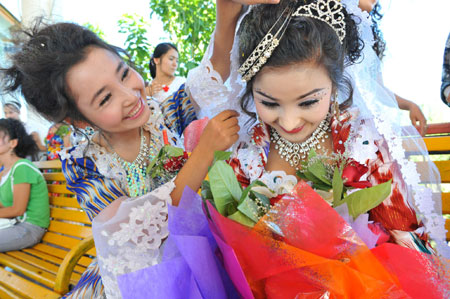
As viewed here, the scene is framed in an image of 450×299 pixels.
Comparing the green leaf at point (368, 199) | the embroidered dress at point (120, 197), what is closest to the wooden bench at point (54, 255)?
the embroidered dress at point (120, 197)

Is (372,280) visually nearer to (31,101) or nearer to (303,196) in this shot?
(303,196)

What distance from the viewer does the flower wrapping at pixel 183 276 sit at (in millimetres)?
493

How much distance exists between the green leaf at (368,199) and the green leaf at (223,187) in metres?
0.19

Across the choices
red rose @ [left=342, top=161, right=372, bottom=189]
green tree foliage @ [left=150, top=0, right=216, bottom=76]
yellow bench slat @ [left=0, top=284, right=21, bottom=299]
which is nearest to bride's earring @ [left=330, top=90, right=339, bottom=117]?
red rose @ [left=342, top=161, right=372, bottom=189]

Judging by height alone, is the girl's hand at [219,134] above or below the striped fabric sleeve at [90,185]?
above

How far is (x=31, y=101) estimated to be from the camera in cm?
137

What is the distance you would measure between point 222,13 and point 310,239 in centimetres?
80

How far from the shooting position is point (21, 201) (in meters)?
2.85

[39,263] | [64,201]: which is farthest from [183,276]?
[64,201]

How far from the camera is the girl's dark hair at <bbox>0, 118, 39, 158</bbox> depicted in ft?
10.8

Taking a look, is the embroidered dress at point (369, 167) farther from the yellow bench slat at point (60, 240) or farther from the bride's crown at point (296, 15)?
the yellow bench slat at point (60, 240)

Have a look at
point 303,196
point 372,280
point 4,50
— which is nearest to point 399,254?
point 372,280

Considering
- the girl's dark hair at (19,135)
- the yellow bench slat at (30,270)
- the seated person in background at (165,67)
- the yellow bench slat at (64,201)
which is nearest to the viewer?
the yellow bench slat at (30,270)

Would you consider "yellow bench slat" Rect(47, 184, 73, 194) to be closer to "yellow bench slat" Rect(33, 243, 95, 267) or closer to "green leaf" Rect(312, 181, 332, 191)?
"yellow bench slat" Rect(33, 243, 95, 267)
